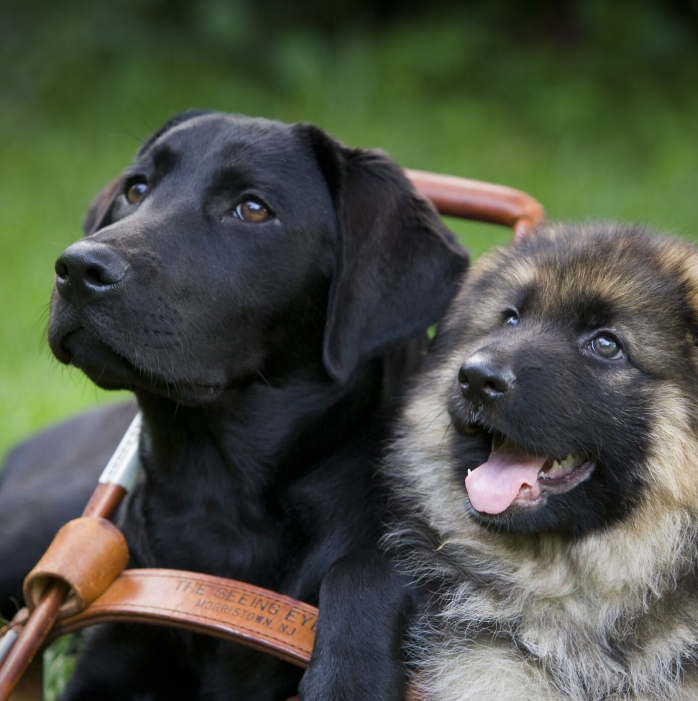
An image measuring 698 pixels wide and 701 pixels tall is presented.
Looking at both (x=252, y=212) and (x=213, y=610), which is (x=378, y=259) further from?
(x=213, y=610)

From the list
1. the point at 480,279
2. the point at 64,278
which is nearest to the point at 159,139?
the point at 64,278

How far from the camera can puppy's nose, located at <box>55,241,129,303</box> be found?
2.64 metres

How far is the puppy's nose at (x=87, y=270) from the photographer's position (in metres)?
2.64

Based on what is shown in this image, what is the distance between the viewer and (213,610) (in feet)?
8.65

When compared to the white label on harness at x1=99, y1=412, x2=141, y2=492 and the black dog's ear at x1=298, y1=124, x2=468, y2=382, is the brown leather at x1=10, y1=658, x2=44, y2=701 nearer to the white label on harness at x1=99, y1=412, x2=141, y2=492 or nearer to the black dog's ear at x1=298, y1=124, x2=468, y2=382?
the white label on harness at x1=99, y1=412, x2=141, y2=492

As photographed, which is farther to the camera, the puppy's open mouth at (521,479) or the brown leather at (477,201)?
the brown leather at (477,201)

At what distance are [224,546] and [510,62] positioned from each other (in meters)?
7.92

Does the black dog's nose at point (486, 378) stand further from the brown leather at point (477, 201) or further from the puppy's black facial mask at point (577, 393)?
the brown leather at point (477, 201)

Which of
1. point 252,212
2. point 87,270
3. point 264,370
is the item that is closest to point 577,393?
point 264,370

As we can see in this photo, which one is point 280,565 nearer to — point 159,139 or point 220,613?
point 220,613

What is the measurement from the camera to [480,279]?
3.15 meters

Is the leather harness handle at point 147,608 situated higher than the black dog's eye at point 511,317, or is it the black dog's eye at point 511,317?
the black dog's eye at point 511,317

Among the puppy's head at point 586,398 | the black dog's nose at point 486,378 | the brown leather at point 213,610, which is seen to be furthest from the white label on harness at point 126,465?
the black dog's nose at point 486,378

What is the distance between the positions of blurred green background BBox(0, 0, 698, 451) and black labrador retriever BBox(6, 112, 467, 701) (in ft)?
18.4
